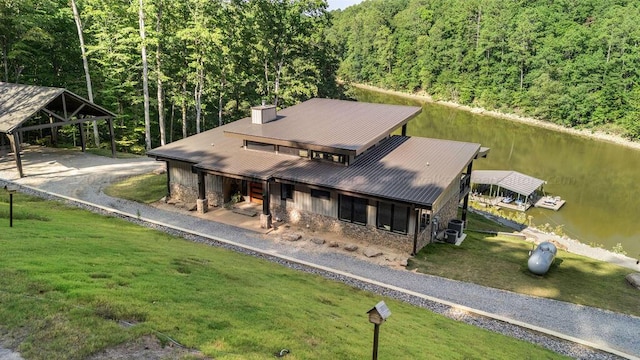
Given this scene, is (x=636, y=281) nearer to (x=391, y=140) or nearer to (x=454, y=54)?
(x=391, y=140)

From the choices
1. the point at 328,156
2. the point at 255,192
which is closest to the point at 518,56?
the point at 328,156

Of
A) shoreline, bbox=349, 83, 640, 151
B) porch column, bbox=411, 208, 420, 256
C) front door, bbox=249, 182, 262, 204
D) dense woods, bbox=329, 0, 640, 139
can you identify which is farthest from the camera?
dense woods, bbox=329, 0, 640, 139

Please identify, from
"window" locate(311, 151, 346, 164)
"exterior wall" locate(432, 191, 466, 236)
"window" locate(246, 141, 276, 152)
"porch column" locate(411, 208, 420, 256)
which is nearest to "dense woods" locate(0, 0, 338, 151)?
"window" locate(246, 141, 276, 152)

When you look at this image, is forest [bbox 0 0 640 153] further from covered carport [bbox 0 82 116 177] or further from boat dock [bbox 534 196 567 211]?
boat dock [bbox 534 196 567 211]

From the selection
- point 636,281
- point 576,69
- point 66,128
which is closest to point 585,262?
point 636,281

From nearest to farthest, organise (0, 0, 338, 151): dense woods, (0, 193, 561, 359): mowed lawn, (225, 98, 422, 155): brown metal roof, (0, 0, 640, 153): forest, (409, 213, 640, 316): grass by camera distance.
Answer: (0, 193, 561, 359): mowed lawn
(409, 213, 640, 316): grass
(225, 98, 422, 155): brown metal roof
(0, 0, 338, 151): dense woods
(0, 0, 640, 153): forest
